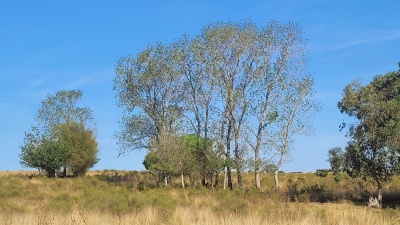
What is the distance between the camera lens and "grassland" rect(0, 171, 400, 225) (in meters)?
11.1

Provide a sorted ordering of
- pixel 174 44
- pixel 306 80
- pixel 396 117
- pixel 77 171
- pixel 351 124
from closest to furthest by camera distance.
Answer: pixel 396 117, pixel 351 124, pixel 306 80, pixel 174 44, pixel 77 171

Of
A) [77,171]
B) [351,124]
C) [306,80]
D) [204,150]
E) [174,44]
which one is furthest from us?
[77,171]

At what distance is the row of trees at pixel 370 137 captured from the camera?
23.9m

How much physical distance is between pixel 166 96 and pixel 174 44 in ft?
14.7

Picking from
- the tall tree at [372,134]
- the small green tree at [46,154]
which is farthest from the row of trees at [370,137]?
the small green tree at [46,154]

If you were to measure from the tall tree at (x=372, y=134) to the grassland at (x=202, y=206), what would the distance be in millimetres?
1382

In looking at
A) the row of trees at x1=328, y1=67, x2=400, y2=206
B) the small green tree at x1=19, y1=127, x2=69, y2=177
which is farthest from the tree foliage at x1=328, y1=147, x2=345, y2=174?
the small green tree at x1=19, y1=127, x2=69, y2=177

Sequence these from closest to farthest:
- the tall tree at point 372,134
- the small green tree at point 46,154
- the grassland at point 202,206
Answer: the grassland at point 202,206, the tall tree at point 372,134, the small green tree at point 46,154

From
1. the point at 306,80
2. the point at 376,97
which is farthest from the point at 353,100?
the point at 306,80

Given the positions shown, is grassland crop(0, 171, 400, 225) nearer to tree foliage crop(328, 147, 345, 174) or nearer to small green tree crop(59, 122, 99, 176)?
tree foliage crop(328, 147, 345, 174)

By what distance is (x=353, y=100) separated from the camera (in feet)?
79.9

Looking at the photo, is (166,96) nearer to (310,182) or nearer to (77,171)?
(310,182)

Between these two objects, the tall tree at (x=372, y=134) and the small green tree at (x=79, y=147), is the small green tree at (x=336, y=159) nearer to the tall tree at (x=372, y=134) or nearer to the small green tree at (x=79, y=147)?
the tall tree at (x=372, y=134)

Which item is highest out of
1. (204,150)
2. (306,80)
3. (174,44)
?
(174,44)
